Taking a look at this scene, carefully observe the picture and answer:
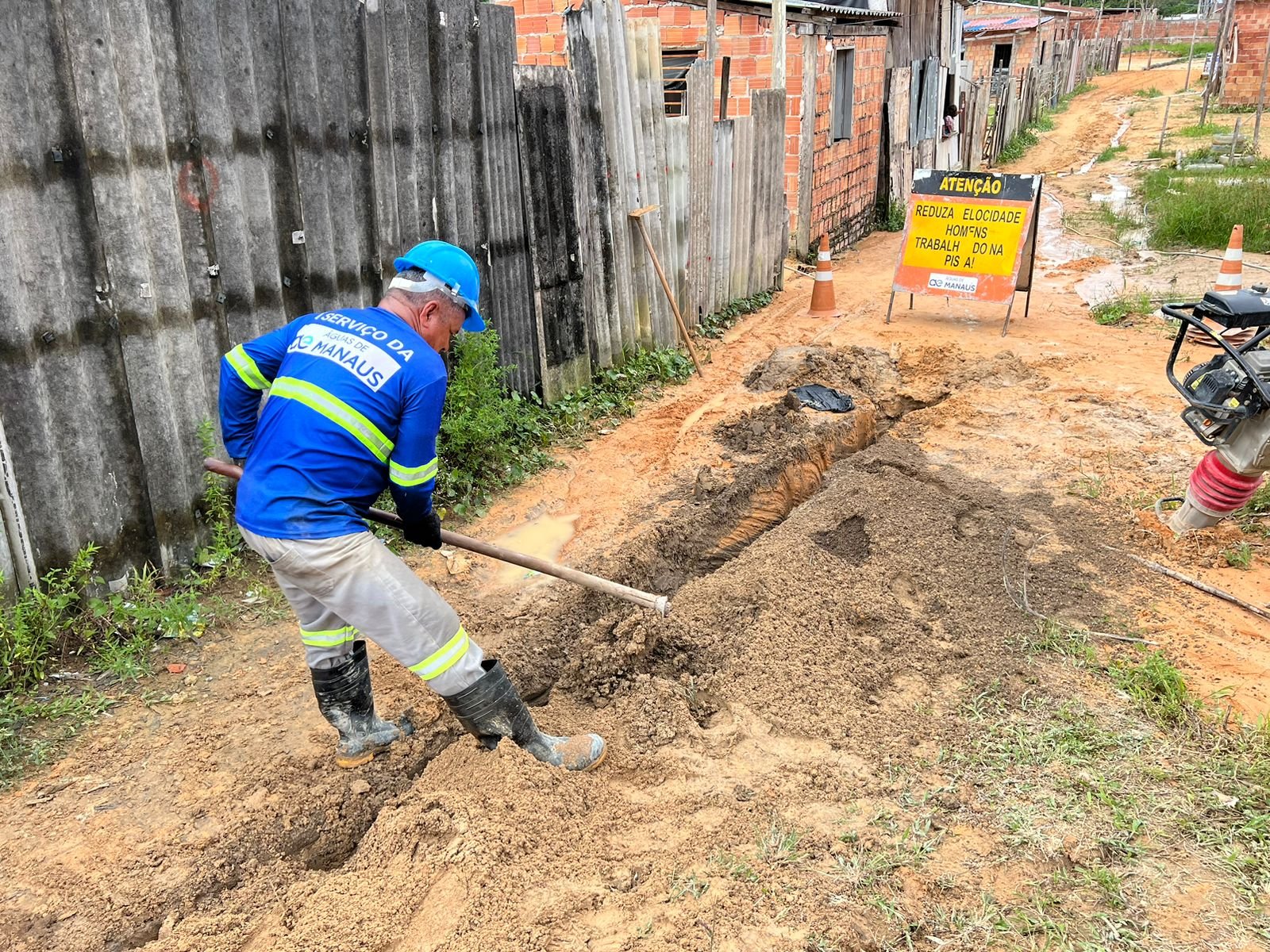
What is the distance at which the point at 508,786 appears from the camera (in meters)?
3.40

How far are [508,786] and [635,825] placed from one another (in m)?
0.47

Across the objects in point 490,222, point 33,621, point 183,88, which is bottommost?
point 33,621

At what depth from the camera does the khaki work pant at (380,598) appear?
328 cm

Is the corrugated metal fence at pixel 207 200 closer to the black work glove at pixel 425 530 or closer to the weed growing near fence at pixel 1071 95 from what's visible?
the black work glove at pixel 425 530

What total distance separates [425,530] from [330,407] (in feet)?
1.91

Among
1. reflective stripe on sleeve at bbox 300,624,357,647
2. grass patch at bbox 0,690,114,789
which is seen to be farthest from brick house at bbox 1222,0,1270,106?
grass patch at bbox 0,690,114,789

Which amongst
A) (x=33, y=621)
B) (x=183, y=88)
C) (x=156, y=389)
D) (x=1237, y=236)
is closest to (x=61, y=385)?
(x=156, y=389)

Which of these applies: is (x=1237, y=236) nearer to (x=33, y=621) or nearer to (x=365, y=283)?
(x=365, y=283)

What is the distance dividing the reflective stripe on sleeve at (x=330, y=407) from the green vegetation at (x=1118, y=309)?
9252 mm

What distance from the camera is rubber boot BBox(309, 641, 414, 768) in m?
3.75

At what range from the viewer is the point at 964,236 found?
10234 millimetres

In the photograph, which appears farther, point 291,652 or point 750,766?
point 291,652

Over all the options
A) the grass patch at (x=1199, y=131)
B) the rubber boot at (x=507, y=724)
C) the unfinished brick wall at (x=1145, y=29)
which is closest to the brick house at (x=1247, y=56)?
the grass patch at (x=1199, y=131)

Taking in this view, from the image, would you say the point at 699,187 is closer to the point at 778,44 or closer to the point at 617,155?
the point at 617,155
